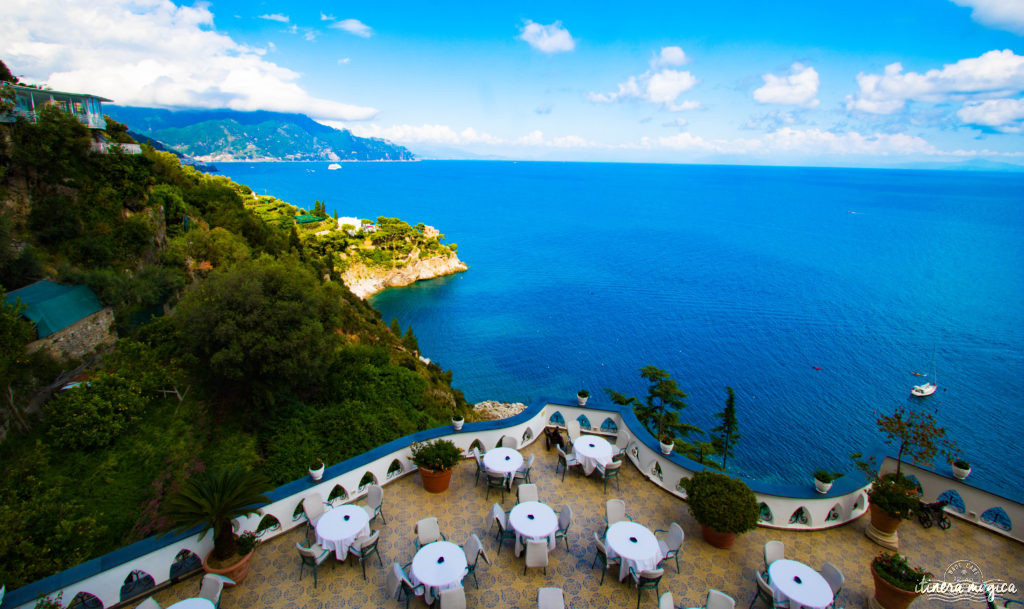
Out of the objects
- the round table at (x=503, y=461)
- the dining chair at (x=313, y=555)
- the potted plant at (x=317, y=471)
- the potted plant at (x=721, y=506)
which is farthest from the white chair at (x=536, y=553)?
the potted plant at (x=317, y=471)

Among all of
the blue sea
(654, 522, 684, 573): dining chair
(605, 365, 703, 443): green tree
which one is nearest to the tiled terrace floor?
(654, 522, 684, 573): dining chair

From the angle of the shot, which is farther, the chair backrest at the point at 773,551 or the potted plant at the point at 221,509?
the chair backrest at the point at 773,551

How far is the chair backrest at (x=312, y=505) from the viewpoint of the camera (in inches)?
307

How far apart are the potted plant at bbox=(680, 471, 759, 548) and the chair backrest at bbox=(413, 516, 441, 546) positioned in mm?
4750

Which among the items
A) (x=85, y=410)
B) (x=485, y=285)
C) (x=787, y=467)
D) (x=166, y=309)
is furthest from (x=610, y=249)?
(x=85, y=410)

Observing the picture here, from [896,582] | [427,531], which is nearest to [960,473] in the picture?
[896,582]

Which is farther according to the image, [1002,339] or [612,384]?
[1002,339]

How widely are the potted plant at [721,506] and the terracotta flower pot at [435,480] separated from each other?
4.93 m

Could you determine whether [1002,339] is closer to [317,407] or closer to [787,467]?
[787,467]

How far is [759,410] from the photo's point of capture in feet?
102

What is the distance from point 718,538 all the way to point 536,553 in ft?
11.7

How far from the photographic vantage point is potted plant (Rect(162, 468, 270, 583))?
6.53m

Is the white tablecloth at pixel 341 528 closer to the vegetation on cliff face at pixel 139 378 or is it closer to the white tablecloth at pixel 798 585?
the vegetation on cliff face at pixel 139 378

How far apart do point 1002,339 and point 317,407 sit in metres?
61.4
